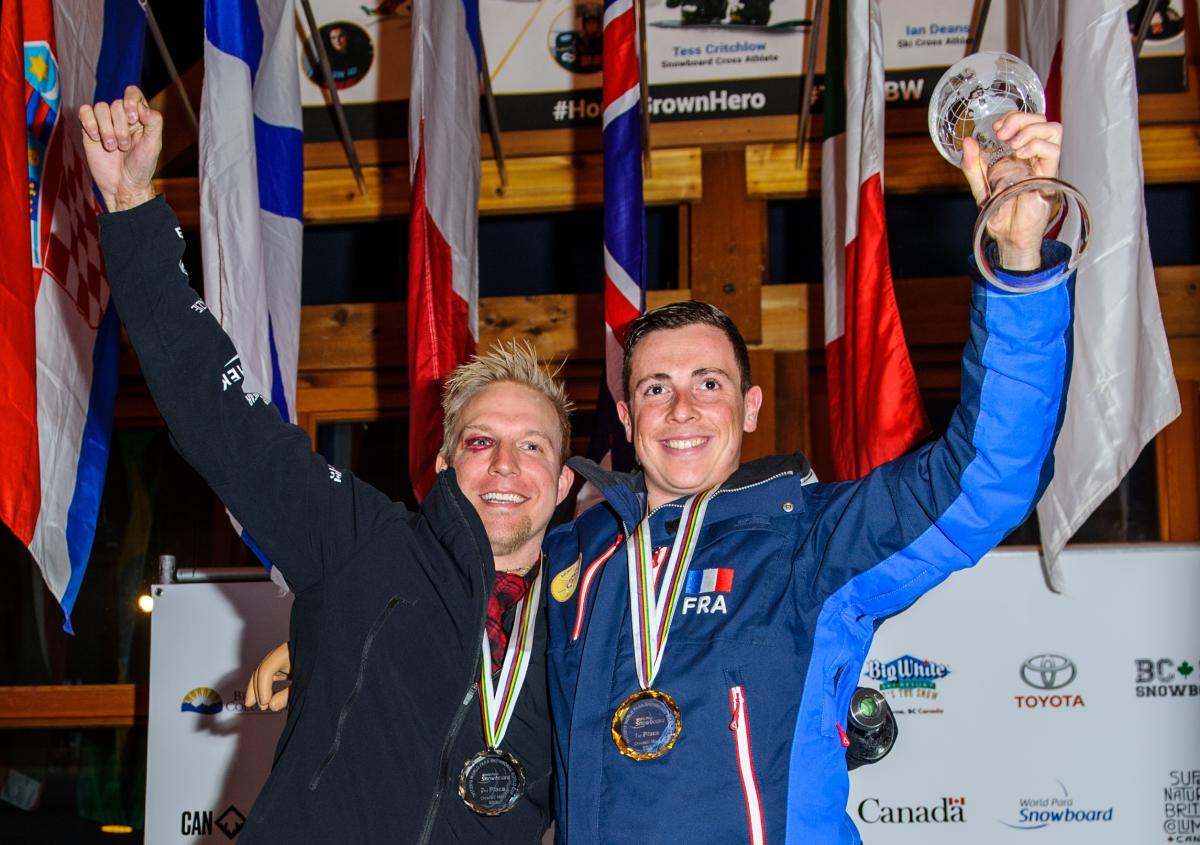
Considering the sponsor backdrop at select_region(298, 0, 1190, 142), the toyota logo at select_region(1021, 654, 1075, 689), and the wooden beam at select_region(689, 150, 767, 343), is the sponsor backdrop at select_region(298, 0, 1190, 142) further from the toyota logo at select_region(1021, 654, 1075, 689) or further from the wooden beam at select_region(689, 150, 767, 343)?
the toyota logo at select_region(1021, 654, 1075, 689)

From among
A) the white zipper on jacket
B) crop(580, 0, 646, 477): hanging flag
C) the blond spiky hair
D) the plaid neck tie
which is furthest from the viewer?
crop(580, 0, 646, 477): hanging flag

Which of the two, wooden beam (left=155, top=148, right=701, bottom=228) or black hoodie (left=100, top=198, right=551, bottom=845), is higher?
wooden beam (left=155, top=148, right=701, bottom=228)

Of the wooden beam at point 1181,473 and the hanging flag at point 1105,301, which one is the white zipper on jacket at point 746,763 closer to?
the hanging flag at point 1105,301

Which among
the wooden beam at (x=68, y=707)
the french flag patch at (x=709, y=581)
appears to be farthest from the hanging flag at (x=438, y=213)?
the french flag patch at (x=709, y=581)

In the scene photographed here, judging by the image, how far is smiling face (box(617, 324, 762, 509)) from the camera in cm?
213

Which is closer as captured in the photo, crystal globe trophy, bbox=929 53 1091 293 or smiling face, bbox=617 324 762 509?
crystal globe trophy, bbox=929 53 1091 293

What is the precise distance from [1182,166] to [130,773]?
449 centimetres

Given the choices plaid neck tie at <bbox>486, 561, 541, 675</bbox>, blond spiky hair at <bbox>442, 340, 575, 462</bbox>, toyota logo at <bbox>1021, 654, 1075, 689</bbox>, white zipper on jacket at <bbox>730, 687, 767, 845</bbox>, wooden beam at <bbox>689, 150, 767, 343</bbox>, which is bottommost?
toyota logo at <bbox>1021, 654, 1075, 689</bbox>

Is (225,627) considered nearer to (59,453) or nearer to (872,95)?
(59,453)

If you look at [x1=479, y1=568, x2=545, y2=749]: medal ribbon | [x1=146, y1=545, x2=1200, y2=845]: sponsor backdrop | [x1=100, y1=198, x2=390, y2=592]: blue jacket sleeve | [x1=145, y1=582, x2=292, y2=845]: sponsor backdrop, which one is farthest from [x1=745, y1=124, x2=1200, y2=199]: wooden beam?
[x1=100, y1=198, x2=390, y2=592]: blue jacket sleeve

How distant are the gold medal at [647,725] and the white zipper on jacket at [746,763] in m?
0.08

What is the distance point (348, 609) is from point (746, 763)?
681 millimetres

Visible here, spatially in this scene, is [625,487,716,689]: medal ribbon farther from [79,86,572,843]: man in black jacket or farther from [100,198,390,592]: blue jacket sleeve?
[100,198,390,592]: blue jacket sleeve

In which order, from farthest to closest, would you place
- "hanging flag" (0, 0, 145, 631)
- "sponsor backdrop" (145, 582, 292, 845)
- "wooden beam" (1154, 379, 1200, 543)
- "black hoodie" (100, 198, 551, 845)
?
"wooden beam" (1154, 379, 1200, 543) < "sponsor backdrop" (145, 582, 292, 845) < "hanging flag" (0, 0, 145, 631) < "black hoodie" (100, 198, 551, 845)
